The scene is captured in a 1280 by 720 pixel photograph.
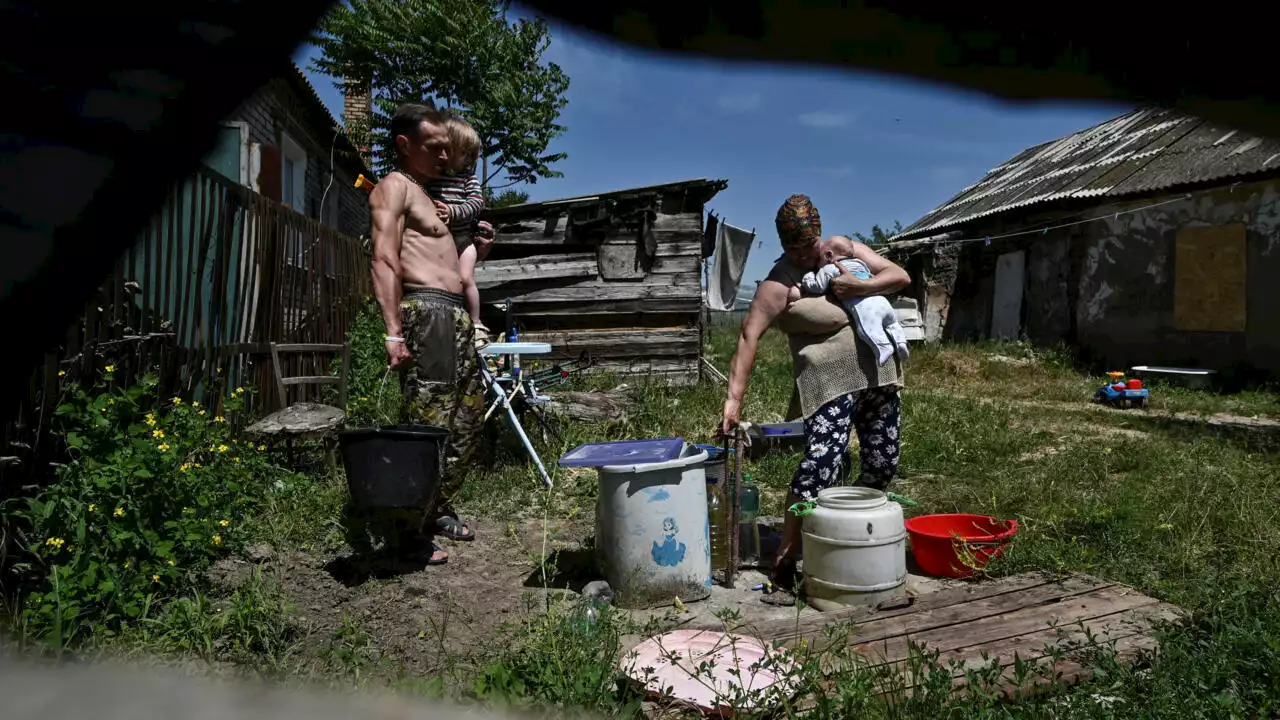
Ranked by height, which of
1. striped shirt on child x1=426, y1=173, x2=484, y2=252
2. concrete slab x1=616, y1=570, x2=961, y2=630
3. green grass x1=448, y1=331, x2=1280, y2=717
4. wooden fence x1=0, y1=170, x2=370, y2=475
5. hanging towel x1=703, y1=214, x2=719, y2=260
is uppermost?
hanging towel x1=703, y1=214, x2=719, y2=260

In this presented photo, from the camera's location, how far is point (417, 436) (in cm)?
364

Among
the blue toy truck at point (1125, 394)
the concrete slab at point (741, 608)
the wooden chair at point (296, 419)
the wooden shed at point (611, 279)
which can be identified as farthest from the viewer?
the wooden shed at point (611, 279)

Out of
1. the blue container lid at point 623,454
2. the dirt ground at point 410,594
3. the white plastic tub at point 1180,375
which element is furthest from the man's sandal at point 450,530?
the white plastic tub at point 1180,375

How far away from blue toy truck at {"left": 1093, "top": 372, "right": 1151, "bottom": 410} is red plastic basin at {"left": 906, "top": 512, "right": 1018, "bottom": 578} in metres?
6.93

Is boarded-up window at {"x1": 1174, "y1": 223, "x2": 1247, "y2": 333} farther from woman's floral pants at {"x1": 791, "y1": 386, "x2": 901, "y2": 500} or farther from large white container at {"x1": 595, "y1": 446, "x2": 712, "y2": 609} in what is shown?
large white container at {"x1": 595, "y1": 446, "x2": 712, "y2": 609}

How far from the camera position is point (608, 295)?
1039 cm

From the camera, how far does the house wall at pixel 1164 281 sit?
36.1 ft

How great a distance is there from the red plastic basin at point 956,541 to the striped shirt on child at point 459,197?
2966 mm

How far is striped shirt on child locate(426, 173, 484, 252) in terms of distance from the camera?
442 cm

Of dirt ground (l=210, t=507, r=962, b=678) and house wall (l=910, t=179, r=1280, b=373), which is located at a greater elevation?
house wall (l=910, t=179, r=1280, b=373)

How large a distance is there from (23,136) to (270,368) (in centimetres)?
641

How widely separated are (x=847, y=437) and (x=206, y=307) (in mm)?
4031

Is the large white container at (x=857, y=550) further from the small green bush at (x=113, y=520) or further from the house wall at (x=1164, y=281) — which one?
the house wall at (x=1164, y=281)

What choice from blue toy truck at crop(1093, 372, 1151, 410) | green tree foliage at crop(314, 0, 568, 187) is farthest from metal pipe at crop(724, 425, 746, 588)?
blue toy truck at crop(1093, 372, 1151, 410)
